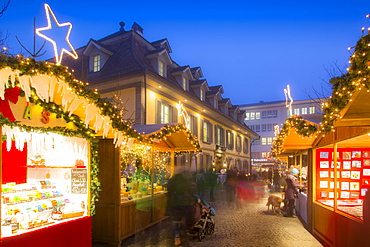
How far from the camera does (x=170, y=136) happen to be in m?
10.6

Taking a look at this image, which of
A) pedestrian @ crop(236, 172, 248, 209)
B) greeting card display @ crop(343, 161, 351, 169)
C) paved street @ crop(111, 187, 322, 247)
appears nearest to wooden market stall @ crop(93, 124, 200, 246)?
paved street @ crop(111, 187, 322, 247)

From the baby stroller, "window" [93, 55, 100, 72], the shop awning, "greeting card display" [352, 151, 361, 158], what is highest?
"window" [93, 55, 100, 72]

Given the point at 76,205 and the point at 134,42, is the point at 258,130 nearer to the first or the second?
the point at 134,42

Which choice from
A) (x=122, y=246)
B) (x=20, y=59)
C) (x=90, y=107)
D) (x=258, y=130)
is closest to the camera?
(x=20, y=59)

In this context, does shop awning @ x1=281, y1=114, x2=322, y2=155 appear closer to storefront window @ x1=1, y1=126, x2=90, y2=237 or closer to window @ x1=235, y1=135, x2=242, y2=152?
storefront window @ x1=1, y1=126, x2=90, y2=237

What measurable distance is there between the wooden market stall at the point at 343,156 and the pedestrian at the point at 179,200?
2.75 m

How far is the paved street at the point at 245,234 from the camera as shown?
7.43m

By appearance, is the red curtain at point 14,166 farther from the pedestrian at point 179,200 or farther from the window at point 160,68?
the window at point 160,68

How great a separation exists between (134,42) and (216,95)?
11.0 meters

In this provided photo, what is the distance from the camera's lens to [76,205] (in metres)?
6.63

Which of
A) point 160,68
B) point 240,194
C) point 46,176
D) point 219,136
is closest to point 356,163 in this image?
point 46,176

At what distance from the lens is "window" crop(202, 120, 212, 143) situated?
25.9 metres

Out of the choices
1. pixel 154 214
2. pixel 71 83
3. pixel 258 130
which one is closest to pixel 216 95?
pixel 154 214

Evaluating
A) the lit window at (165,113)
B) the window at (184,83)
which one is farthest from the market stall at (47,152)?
the window at (184,83)
